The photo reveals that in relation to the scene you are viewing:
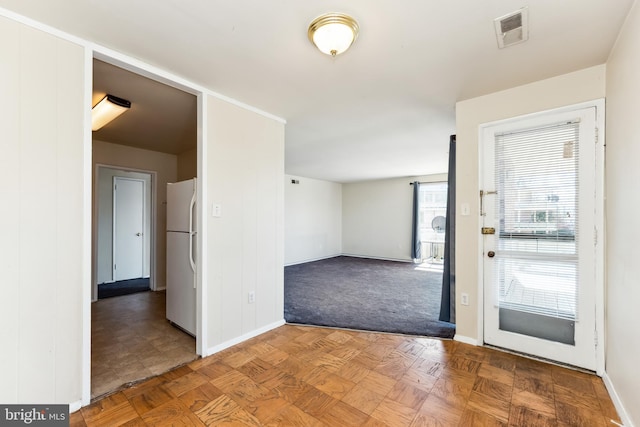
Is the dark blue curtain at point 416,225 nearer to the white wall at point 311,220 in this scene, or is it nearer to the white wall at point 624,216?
the white wall at point 311,220

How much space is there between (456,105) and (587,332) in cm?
219

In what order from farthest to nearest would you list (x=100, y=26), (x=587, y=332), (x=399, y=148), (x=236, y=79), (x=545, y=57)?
(x=399, y=148) → (x=236, y=79) → (x=587, y=332) → (x=545, y=57) → (x=100, y=26)

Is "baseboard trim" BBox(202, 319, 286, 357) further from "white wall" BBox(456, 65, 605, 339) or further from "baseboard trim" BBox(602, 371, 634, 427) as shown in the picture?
"baseboard trim" BBox(602, 371, 634, 427)

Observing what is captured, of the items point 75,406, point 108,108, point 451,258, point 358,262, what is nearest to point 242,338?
point 75,406

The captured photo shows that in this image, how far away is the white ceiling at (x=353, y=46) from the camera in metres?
1.49

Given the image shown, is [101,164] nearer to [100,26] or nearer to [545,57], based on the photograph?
[100,26]

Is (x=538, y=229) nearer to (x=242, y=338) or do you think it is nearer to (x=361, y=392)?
(x=361, y=392)

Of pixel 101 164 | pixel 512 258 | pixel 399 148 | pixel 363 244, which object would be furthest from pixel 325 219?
pixel 512 258

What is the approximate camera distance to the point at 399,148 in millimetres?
4480

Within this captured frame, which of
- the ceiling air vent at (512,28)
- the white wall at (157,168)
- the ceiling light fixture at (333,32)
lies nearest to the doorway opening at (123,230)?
the white wall at (157,168)

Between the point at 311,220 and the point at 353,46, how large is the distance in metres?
5.97

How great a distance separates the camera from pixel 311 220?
300 inches

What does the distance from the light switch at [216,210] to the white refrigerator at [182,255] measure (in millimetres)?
328

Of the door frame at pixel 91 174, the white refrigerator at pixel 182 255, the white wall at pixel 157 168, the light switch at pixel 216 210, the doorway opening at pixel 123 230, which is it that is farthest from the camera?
the doorway opening at pixel 123 230
